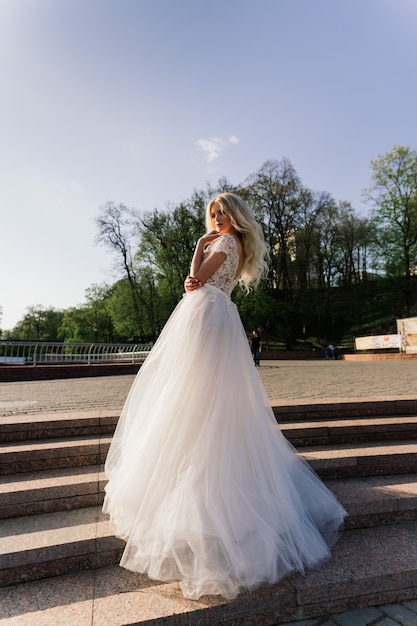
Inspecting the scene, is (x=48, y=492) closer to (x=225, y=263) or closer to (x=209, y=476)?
(x=209, y=476)

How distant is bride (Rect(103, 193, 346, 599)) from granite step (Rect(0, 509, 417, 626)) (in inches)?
4.4

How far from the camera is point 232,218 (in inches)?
120

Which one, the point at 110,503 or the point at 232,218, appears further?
the point at 232,218

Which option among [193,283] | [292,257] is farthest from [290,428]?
[292,257]

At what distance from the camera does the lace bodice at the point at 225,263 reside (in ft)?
9.77

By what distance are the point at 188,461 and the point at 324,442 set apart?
234 centimetres

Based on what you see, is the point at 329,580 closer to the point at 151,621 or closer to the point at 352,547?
the point at 352,547

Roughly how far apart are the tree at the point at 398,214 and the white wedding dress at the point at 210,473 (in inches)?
1423

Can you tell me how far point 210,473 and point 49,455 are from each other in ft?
6.29

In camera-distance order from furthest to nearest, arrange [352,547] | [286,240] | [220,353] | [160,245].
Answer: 1. [286,240]
2. [160,245]
3. [220,353]
4. [352,547]

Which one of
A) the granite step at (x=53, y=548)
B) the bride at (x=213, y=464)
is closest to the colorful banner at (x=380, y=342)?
the bride at (x=213, y=464)

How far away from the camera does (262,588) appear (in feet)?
7.32

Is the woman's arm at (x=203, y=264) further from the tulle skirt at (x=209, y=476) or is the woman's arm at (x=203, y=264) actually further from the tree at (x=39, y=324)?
the tree at (x=39, y=324)

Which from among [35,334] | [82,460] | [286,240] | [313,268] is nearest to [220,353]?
[82,460]
